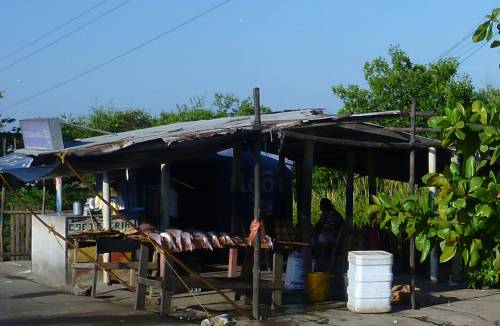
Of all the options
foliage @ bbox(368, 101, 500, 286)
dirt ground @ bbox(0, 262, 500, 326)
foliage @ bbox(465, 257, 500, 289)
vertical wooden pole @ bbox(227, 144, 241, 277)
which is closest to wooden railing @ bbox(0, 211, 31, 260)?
dirt ground @ bbox(0, 262, 500, 326)

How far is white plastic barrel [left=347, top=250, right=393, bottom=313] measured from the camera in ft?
35.0

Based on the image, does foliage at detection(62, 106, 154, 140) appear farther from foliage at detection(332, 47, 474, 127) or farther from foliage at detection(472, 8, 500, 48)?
foliage at detection(472, 8, 500, 48)

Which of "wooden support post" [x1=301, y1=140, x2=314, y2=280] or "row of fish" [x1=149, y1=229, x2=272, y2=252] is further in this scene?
"wooden support post" [x1=301, y1=140, x2=314, y2=280]

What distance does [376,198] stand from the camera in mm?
5453

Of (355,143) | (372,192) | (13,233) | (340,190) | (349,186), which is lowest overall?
(13,233)

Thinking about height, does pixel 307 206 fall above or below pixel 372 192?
below

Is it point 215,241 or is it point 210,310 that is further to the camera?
point 210,310

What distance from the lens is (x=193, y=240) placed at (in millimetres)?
10500

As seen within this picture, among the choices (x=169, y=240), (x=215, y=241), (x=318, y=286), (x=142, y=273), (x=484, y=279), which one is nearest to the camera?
(x=169, y=240)

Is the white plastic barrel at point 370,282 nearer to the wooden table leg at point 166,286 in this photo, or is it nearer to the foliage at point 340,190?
the wooden table leg at point 166,286

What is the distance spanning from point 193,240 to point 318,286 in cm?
250

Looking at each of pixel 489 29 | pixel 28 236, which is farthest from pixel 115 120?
pixel 489 29

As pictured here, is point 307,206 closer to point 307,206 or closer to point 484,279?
point 307,206

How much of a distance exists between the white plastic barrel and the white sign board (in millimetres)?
4434
